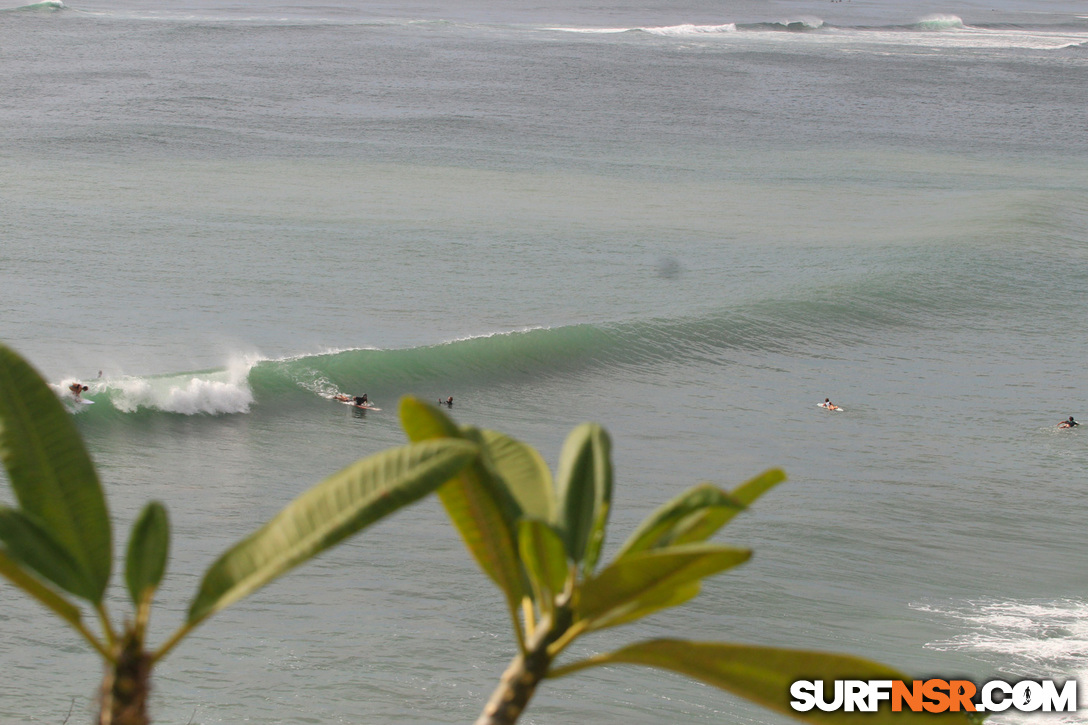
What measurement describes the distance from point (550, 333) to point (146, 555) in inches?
911

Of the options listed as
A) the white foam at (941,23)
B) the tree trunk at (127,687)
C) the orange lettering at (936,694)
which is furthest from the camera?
the white foam at (941,23)

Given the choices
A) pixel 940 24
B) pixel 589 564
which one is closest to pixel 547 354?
pixel 589 564

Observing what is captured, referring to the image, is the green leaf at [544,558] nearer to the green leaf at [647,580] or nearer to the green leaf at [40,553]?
the green leaf at [647,580]

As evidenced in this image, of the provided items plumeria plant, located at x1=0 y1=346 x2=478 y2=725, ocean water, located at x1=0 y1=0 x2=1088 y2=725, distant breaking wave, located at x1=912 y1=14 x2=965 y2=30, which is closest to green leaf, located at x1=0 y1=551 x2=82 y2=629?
plumeria plant, located at x1=0 y1=346 x2=478 y2=725

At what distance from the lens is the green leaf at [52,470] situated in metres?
4.22

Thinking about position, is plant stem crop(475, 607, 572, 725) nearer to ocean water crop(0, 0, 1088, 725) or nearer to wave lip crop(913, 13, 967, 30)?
ocean water crop(0, 0, 1088, 725)

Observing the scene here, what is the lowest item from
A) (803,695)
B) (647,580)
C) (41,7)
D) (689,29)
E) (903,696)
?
(903,696)

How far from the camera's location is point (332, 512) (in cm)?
385

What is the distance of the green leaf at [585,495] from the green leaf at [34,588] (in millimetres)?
1737

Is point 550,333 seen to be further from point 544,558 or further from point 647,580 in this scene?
point 647,580

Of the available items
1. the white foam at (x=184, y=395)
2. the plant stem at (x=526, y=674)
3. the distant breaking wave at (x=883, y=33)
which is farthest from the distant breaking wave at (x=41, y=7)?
the plant stem at (x=526, y=674)

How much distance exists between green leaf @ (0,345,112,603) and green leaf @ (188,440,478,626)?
1.72 feet

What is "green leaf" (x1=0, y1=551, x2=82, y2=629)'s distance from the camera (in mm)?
3781

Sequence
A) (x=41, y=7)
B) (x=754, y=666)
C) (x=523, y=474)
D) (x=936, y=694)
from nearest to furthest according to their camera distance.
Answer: (x=754, y=666), (x=523, y=474), (x=936, y=694), (x=41, y=7)
